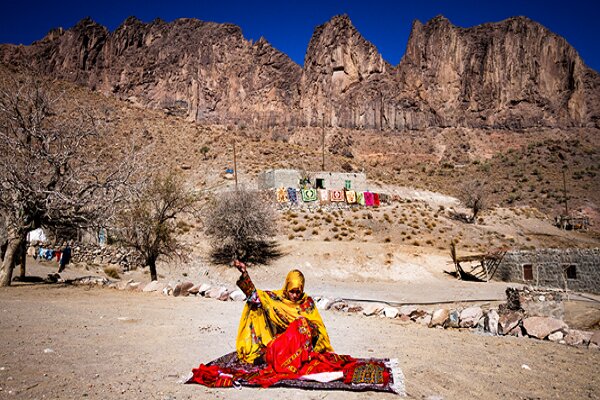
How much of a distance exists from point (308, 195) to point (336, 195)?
2.83 meters

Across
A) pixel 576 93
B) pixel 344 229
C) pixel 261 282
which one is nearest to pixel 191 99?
pixel 344 229

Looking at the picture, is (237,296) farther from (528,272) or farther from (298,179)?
(298,179)

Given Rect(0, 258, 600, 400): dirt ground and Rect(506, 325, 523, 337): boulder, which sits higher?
Rect(0, 258, 600, 400): dirt ground

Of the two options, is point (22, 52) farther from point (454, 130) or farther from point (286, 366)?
point (286, 366)

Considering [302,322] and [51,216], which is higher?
[51,216]

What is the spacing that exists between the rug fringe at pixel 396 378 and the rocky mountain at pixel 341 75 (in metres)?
95.0

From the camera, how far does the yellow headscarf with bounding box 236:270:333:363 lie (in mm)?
4734

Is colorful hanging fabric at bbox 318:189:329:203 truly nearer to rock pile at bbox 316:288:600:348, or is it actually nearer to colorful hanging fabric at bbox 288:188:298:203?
colorful hanging fabric at bbox 288:188:298:203

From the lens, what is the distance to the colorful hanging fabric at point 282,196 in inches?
1309

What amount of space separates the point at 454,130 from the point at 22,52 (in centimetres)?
10603

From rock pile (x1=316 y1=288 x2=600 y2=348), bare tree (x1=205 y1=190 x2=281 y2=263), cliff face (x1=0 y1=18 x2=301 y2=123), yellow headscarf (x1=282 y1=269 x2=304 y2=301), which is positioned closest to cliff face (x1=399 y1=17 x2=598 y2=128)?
cliff face (x1=0 y1=18 x2=301 y2=123)

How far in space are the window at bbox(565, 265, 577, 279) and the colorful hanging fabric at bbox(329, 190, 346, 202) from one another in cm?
2062

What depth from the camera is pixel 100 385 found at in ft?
13.2

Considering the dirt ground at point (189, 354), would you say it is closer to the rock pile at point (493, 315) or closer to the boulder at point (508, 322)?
the rock pile at point (493, 315)
